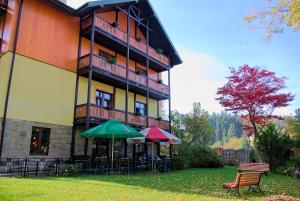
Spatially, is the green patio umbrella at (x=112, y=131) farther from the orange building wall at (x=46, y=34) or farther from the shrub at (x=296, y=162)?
the shrub at (x=296, y=162)

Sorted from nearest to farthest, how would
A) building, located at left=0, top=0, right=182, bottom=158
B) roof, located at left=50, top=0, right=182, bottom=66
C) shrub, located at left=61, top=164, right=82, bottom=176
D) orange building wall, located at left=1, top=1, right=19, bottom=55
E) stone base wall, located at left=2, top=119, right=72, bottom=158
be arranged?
shrub, located at left=61, top=164, right=82, bottom=176 → stone base wall, located at left=2, top=119, right=72, bottom=158 → building, located at left=0, top=0, right=182, bottom=158 → orange building wall, located at left=1, top=1, right=19, bottom=55 → roof, located at left=50, top=0, right=182, bottom=66

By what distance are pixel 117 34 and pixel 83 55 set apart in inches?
112

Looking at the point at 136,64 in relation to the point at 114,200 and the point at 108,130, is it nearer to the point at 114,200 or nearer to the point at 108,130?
the point at 108,130

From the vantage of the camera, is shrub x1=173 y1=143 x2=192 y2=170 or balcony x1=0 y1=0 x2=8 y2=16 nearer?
balcony x1=0 y1=0 x2=8 y2=16

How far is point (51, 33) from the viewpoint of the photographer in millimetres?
15797

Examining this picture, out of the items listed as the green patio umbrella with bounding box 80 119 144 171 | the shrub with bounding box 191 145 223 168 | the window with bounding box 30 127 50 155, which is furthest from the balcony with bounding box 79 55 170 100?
the shrub with bounding box 191 145 223 168

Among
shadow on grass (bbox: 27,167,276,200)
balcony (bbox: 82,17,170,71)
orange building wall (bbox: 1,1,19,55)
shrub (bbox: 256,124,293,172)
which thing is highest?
balcony (bbox: 82,17,170,71)

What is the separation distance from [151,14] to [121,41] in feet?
16.9

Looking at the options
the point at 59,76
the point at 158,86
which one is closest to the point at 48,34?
the point at 59,76

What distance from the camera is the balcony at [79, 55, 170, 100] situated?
16.6 meters

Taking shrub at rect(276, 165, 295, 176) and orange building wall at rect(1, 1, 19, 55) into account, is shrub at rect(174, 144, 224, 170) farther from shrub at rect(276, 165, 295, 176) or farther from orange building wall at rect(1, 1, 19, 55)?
orange building wall at rect(1, 1, 19, 55)

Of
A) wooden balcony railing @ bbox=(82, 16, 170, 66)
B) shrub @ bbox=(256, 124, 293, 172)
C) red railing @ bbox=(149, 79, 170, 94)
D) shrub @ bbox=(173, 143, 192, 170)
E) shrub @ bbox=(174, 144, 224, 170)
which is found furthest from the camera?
red railing @ bbox=(149, 79, 170, 94)

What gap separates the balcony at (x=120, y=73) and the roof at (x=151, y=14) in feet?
9.89

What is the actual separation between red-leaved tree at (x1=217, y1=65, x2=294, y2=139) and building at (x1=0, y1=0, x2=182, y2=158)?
6.62m
